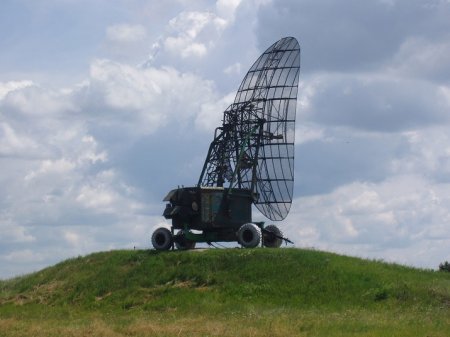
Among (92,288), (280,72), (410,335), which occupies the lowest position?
(410,335)

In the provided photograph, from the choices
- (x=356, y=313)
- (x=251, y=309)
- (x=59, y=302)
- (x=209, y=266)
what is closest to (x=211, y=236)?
(x=209, y=266)

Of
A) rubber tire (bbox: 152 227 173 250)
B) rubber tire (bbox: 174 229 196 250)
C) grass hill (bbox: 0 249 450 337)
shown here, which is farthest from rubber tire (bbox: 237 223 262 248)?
rubber tire (bbox: 152 227 173 250)

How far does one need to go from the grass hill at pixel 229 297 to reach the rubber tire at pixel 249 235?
5.89ft

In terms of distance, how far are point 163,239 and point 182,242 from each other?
0.96 meters

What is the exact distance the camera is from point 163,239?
40.9 metres

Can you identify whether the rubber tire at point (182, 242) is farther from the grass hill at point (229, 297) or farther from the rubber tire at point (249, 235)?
the rubber tire at point (249, 235)

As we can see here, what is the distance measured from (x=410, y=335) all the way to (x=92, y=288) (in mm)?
18257

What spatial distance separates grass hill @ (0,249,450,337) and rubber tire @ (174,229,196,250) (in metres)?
1.84

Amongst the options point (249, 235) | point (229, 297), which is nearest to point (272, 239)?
point (249, 235)

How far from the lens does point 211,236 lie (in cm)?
4053

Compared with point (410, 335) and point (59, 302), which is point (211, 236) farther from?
point (410, 335)

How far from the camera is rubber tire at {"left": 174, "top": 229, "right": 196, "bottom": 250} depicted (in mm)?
40594

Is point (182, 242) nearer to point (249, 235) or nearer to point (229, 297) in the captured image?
point (249, 235)

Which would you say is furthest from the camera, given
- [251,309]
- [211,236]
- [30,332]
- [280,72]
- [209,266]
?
[280,72]
